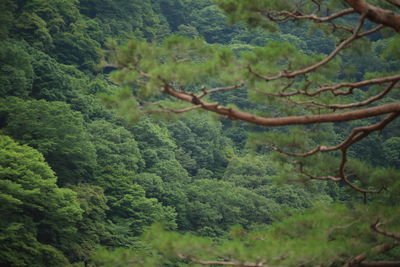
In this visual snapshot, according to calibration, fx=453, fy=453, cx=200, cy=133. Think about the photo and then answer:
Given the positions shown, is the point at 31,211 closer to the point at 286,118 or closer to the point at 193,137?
the point at 286,118

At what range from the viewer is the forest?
312 cm

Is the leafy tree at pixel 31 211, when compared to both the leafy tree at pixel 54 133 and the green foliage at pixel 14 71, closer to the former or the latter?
the leafy tree at pixel 54 133

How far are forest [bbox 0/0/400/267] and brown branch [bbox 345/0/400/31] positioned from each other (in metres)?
0.01

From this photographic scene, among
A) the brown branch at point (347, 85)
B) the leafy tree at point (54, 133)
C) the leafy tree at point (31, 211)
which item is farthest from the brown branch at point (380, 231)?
the leafy tree at point (54, 133)

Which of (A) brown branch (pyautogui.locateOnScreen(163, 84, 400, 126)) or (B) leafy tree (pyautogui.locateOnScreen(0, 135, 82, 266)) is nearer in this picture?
(A) brown branch (pyautogui.locateOnScreen(163, 84, 400, 126))

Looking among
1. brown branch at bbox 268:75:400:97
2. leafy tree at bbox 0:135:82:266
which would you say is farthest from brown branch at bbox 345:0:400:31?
leafy tree at bbox 0:135:82:266

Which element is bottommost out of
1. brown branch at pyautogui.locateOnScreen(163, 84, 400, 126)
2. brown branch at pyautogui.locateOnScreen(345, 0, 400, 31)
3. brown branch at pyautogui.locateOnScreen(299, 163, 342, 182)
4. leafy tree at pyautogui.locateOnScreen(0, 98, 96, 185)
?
leafy tree at pyautogui.locateOnScreen(0, 98, 96, 185)

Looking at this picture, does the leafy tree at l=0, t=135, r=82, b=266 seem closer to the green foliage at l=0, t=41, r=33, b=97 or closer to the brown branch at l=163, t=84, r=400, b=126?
the green foliage at l=0, t=41, r=33, b=97

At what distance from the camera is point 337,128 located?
90.4 feet

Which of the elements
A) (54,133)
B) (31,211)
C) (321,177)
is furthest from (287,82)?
(54,133)

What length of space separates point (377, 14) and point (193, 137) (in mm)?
19980

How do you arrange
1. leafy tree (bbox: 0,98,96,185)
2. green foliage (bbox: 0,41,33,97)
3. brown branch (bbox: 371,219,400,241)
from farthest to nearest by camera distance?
green foliage (bbox: 0,41,33,97) → leafy tree (bbox: 0,98,96,185) → brown branch (bbox: 371,219,400,241)

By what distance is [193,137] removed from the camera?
22.9 metres

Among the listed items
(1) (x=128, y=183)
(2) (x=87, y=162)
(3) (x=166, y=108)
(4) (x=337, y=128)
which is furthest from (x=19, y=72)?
(4) (x=337, y=128)
